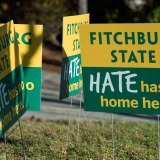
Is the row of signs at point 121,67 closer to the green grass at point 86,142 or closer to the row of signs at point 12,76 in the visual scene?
the row of signs at point 12,76

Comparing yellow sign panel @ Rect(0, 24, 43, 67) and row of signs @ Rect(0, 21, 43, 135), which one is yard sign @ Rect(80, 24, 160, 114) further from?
yellow sign panel @ Rect(0, 24, 43, 67)

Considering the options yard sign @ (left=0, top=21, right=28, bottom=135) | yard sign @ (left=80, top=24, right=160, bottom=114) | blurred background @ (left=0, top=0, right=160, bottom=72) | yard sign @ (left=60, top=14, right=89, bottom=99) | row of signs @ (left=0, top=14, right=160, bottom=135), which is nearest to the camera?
yard sign @ (left=0, top=21, right=28, bottom=135)

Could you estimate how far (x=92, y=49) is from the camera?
648 centimetres

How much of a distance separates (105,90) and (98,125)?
A: 2875 mm

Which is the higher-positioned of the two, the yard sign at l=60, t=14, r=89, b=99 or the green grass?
the yard sign at l=60, t=14, r=89, b=99

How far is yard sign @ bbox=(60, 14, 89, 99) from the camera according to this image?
733cm

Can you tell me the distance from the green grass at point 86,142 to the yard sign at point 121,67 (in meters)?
0.93

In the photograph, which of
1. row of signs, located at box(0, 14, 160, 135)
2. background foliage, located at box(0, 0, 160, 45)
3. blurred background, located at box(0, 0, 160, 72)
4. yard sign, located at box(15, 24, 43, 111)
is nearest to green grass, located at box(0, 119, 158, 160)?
yard sign, located at box(15, 24, 43, 111)

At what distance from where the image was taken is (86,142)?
782cm

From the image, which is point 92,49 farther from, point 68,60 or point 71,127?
point 71,127

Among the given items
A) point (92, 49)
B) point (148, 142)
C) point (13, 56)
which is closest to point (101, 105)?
point (92, 49)

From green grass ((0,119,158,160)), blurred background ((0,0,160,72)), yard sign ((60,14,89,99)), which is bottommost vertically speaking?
blurred background ((0,0,160,72))

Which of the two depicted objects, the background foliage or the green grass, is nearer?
the green grass

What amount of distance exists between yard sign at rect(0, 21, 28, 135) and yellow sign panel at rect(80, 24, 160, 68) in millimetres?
692
